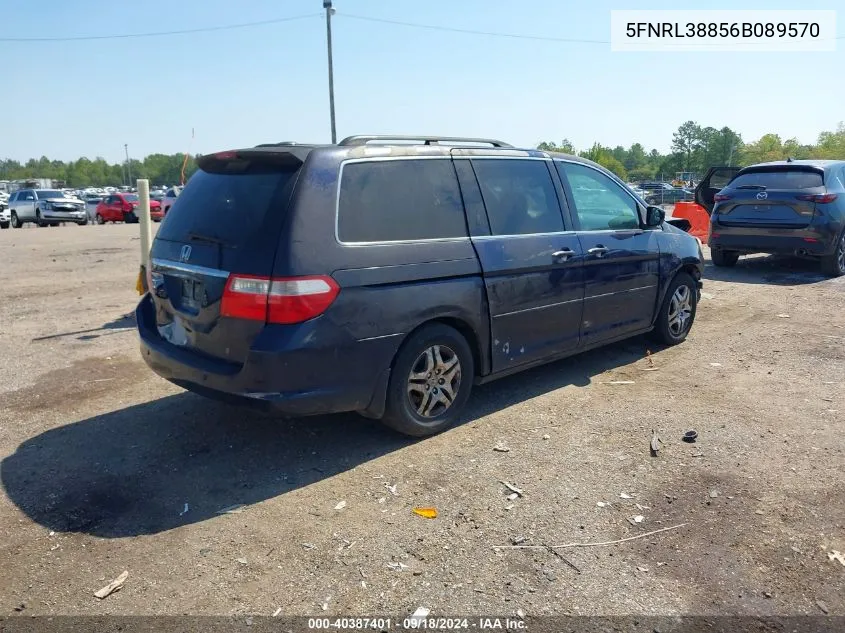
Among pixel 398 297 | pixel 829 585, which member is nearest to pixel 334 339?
pixel 398 297

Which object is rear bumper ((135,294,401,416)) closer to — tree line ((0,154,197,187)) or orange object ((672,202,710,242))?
orange object ((672,202,710,242))

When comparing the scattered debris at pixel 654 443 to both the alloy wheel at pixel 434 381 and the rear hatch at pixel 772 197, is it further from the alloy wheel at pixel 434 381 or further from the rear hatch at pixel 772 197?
the rear hatch at pixel 772 197

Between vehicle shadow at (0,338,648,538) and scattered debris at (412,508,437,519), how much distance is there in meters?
0.68

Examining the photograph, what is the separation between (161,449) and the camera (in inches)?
171

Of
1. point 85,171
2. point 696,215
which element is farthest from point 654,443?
point 85,171

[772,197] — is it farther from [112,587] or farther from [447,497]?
[112,587]

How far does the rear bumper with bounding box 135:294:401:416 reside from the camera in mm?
3705

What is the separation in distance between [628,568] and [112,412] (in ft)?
12.5

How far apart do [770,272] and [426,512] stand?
10077 millimetres

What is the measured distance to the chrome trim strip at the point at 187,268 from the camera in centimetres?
389

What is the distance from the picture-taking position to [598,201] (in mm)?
5754

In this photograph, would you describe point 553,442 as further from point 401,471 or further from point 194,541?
point 194,541

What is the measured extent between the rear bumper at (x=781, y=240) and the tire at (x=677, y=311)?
4579mm

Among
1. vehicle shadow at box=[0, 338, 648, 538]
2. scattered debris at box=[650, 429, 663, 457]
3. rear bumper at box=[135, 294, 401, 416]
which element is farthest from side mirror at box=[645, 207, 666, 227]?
rear bumper at box=[135, 294, 401, 416]
